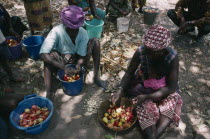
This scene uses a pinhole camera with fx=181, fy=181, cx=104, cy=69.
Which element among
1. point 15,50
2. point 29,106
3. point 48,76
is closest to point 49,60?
point 48,76

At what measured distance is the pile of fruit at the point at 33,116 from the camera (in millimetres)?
2725

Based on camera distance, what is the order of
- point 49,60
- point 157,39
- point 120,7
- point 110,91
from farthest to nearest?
point 120,7 → point 110,91 → point 49,60 → point 157,39

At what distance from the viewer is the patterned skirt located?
4.50 meters

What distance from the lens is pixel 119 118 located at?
2910 millimetres

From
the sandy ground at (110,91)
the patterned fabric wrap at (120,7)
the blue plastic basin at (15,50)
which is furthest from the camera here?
the patterned fabric wrap at (120,7)

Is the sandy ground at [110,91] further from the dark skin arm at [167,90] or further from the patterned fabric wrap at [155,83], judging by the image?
the patterned fabric wrap at [155,83]

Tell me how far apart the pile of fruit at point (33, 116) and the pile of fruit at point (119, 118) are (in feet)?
3.11

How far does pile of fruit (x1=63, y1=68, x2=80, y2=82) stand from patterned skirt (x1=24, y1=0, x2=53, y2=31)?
219cm

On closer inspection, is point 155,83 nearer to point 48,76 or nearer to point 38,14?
point 48,76

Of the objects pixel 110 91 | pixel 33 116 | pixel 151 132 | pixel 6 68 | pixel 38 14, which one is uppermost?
pixel 38 14

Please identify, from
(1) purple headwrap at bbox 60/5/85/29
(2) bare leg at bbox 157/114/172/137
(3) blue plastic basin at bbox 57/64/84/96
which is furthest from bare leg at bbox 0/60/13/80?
(2) bare leg at bbox 157/114/172/137

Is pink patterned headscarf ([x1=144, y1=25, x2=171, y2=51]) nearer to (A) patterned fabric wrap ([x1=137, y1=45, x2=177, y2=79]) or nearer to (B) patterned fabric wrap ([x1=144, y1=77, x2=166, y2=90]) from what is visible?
(A) patterned fabric wrap ([x1=137, y1=45, x2=177, y2=79])

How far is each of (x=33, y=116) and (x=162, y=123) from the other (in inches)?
77.3

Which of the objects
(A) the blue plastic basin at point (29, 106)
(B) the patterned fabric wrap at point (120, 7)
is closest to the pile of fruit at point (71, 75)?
(A) the blue plastic basin at point (29, 106)
